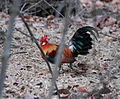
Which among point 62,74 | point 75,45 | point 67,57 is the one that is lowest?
point 62,74

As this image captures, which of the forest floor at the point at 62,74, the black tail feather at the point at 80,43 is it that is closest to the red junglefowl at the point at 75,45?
the black tail feather at the point at 80,43

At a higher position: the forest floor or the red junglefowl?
the red junglefowl

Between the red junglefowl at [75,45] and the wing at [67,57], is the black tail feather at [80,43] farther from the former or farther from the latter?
the wing at [67,57]

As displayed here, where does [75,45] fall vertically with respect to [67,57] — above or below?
above

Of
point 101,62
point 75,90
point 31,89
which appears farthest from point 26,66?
point 101,62

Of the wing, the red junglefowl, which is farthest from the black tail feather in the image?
the wing

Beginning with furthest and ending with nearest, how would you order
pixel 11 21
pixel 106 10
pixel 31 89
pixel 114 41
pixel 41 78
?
pixel 106 10
pixel 114 41
pixel 41 78
pixel 31 89
pixel 11 21

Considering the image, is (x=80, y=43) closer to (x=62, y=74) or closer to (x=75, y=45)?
(x=75, y=45)

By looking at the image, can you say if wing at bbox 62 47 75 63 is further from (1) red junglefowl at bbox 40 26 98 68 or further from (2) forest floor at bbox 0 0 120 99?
(2) forest floor at bbox 0 0 120 99

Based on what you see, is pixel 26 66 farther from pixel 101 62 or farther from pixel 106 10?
pixel 106 10

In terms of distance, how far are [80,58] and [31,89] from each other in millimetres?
1528

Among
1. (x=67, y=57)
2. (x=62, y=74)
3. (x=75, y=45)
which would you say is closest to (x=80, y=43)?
(x=75, y=45)

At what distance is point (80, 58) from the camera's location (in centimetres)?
418

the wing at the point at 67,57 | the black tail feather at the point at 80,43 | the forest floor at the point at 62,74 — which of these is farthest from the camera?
the black tail feather at the point at 80,43
